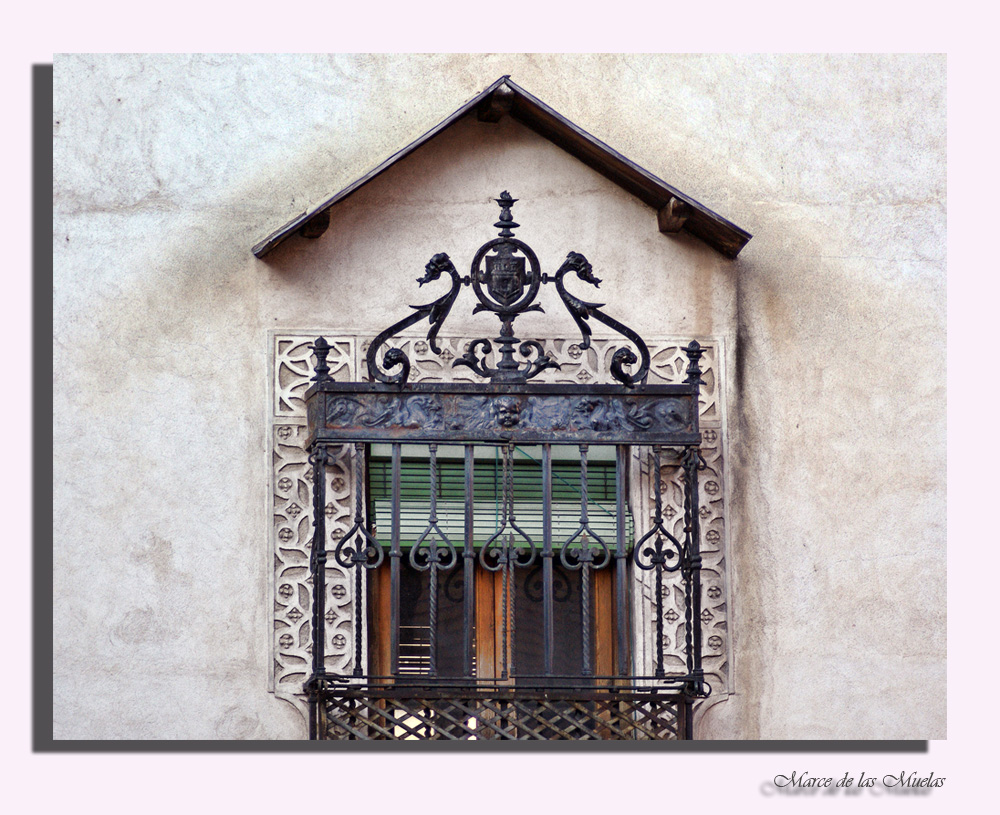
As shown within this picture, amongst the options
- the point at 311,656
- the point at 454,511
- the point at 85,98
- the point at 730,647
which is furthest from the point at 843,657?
the point at 85,98

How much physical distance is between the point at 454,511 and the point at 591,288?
1.09m

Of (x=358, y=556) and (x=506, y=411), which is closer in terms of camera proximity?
(x=358, y=556)

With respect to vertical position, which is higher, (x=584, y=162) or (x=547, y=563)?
(x=584, y=162)

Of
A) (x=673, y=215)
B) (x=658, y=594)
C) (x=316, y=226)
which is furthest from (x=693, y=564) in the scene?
(x=316, y=226)

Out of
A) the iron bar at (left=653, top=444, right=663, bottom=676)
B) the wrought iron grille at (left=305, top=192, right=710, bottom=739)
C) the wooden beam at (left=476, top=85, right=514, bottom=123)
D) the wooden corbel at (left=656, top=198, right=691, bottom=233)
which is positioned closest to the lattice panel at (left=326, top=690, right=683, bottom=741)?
the wrought iron grille at (left=305, top=192, right=710, bottom=739)

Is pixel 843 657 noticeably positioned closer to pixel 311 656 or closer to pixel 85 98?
pixel 311 656

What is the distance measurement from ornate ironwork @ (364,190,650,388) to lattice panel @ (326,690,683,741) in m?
1.22

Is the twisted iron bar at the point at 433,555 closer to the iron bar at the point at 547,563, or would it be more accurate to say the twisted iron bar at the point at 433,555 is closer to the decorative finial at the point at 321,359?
the iron bar at the point at 547,563

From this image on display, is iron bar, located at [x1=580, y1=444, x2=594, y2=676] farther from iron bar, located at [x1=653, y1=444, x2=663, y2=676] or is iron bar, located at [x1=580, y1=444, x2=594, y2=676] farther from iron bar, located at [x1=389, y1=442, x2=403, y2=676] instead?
iron bar, located at [x1=389, y1=442, x2=403, y2=676]

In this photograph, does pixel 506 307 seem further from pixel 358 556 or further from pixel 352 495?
pixel 358 556

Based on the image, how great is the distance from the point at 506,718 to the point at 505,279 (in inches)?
66.6

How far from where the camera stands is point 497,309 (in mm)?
6602

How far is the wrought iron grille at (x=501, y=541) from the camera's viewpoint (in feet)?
21.2

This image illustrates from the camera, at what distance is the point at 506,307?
21.7 feet
